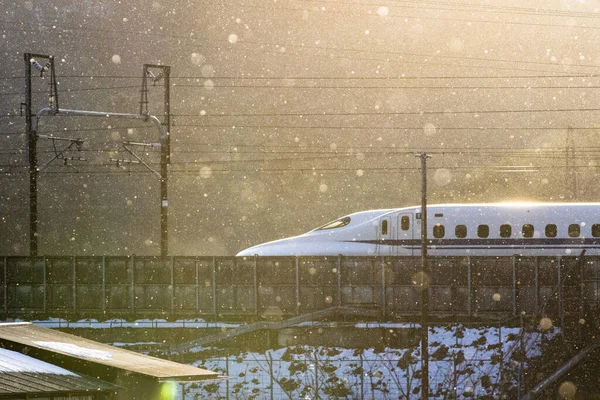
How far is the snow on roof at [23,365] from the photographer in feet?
61.8

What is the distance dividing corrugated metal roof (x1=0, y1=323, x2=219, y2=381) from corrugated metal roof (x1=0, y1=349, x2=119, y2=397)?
48 centimetres

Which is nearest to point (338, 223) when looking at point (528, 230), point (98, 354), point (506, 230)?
point (506, 230)

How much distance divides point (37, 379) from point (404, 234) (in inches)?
1147

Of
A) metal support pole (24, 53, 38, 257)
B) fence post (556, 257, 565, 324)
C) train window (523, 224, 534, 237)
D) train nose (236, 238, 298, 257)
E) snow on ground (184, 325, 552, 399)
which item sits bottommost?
snow on ground (184, 325, 552, 399)

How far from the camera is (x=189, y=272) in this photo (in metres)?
41.4

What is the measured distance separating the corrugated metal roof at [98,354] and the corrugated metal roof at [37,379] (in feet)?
1.57

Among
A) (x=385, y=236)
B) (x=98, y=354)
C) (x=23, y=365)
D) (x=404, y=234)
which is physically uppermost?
(x=404, y=234)

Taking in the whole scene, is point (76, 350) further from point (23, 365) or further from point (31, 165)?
point (31, 165)

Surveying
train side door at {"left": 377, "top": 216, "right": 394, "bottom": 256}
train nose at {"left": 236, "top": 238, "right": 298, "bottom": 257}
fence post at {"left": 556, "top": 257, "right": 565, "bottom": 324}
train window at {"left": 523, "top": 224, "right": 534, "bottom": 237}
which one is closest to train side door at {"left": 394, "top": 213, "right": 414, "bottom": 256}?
train side door at {"left": 377, "top": 216, "right": 394, "bottom": 256}

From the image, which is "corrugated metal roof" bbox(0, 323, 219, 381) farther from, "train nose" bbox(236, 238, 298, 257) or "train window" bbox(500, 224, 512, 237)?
"train window" bbox(500, 224, 512, 237)

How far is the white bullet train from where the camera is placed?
44.6 meters

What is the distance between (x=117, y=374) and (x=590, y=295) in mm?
25022

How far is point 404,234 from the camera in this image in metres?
45.5

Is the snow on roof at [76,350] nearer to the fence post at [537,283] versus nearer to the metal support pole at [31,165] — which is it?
the fence post at [537,283]
